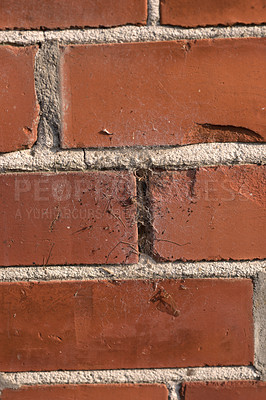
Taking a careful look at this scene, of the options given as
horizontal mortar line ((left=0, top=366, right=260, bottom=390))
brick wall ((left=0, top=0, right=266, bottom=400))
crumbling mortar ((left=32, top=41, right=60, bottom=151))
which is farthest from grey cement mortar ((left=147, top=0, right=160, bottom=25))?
horizontal mortar line ((left=0, top=366, right=260, bottom=390))

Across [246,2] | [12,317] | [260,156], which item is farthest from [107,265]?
[246,2]

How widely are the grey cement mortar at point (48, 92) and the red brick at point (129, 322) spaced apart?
0.22 metres

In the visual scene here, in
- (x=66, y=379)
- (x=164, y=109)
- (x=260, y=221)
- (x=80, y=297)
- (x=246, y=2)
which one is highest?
(x=246, y=2)

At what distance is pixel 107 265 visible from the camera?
0.57m

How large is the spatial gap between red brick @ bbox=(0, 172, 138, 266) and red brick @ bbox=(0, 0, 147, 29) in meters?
0.22

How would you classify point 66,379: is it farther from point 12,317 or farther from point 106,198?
point 106,198

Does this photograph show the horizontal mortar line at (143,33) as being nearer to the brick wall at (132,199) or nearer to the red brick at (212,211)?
the brick wall at (132,199)

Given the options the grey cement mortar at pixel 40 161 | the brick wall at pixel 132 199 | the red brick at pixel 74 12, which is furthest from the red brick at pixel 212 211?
the red brick at pixel 74 12

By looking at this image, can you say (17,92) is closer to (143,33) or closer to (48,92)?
(48,92)

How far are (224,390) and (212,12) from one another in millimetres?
561

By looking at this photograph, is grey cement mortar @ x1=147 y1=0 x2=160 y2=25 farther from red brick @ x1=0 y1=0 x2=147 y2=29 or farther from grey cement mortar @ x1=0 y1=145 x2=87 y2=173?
grey cement mortar @ x1=0 y1=145 x2=87 y2=173

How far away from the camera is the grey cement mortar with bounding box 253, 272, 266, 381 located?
57cm

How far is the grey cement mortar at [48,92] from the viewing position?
0.55 meters

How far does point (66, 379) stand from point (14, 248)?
22cm
